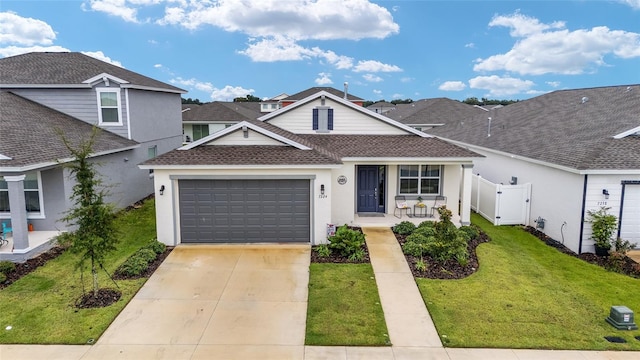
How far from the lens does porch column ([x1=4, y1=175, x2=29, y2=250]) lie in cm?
1162

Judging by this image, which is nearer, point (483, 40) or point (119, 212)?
point (119, 212)

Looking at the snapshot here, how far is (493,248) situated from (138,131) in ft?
53.6

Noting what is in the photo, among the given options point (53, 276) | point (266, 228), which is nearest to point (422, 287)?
point (266, 228)

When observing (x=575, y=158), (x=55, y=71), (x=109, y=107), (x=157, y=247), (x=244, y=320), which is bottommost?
(x=244, y=320)

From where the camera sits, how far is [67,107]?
61.7ft

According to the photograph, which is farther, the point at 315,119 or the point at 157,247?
the point at 315,119

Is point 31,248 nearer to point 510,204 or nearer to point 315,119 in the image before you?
point 315,119

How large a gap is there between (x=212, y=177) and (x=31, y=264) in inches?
215

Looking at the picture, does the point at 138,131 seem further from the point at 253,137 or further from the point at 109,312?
the point at 109,312

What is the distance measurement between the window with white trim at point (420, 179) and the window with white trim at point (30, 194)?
12.6 meters

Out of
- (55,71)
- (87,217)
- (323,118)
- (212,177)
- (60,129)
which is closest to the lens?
(87,217)

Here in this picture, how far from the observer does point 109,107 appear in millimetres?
19078

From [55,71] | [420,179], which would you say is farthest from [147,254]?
[55,71]

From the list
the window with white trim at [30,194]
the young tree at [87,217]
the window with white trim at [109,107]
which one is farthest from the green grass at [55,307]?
the window with white trim at [109,107]
